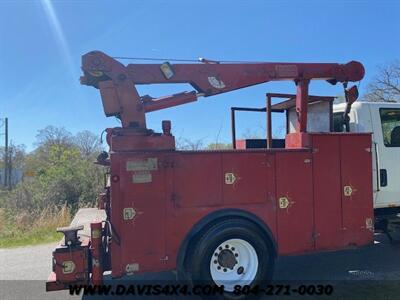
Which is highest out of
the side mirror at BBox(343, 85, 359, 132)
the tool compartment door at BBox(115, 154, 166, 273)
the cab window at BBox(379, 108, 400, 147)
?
the side mirror at BBox(343, 85, 359, 132)

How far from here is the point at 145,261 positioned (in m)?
4.87

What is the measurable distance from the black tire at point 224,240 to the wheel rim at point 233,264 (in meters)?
0.06

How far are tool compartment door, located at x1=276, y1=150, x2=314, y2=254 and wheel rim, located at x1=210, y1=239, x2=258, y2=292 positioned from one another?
18.6 inches

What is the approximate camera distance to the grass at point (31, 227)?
10.5m

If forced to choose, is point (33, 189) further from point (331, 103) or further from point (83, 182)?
point (331, 103)

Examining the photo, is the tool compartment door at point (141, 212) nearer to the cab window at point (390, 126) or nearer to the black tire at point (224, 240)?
the black tire at point (224, 240)

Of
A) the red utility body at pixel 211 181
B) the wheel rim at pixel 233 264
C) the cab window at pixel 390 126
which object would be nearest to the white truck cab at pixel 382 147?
the cab window at pixel 390 126

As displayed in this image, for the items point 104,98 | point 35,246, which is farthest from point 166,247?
point 35,246

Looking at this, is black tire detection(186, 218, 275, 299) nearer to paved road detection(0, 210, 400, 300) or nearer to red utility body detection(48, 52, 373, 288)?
red utility body detection(48, 52, 373, 288)

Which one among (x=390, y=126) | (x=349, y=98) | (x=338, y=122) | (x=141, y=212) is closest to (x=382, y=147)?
(x=390, y=126)

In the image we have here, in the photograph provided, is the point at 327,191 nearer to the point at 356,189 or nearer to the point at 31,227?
the point at 356,189

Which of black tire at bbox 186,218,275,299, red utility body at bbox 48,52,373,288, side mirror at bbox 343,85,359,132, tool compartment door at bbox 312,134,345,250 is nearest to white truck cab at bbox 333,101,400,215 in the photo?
side mirror at bbox 343,85,359,132

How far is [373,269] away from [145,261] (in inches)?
150

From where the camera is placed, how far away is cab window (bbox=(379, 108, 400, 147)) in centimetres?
680
